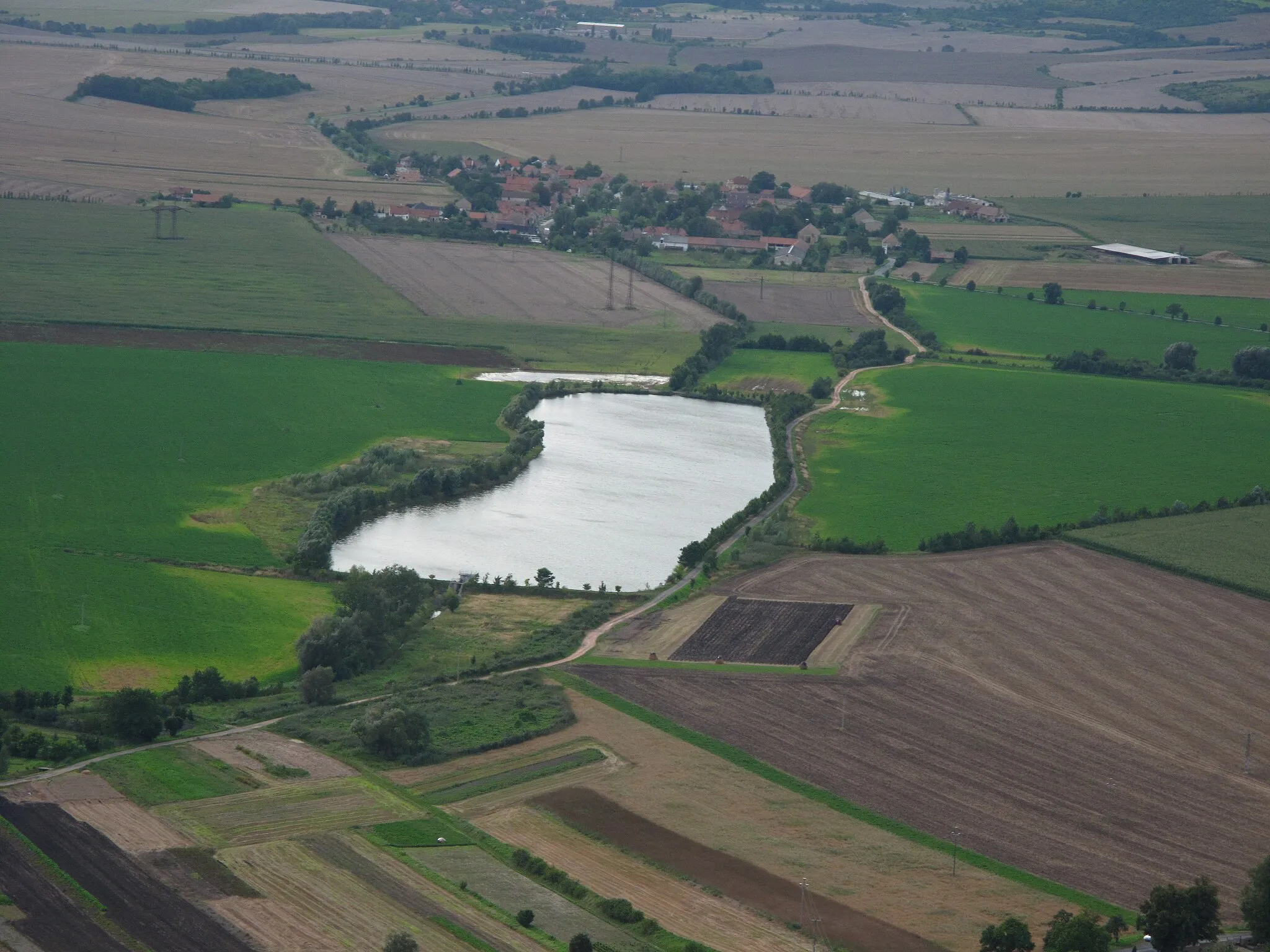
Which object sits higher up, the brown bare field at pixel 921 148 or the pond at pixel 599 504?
the brown bare field at pixel 921 148

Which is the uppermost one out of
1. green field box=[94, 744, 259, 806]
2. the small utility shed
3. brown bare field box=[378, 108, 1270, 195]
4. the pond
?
brown bare field box=[378, 108, 1270, 195]

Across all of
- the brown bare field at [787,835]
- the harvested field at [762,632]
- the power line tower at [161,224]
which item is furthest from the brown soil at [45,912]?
the power line tower at [161,224]

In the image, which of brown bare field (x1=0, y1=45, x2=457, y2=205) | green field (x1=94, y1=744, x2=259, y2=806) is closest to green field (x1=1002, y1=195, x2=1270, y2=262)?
brown bare field (x1=0, y1=45, x2=457, y2=205)

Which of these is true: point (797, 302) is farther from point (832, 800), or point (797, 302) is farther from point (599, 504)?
point (832, 800)

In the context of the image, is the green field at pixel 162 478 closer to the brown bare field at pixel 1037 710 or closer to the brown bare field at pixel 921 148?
the brown bare field at pixel 1037 710

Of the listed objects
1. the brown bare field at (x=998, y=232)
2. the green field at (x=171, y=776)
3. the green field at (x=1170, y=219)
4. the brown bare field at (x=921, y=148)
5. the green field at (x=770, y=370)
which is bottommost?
the green field at (x=171, y=776)

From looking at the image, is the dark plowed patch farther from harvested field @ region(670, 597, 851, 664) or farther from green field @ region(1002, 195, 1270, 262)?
green field @ region(1002, 195, 1270, 262)
